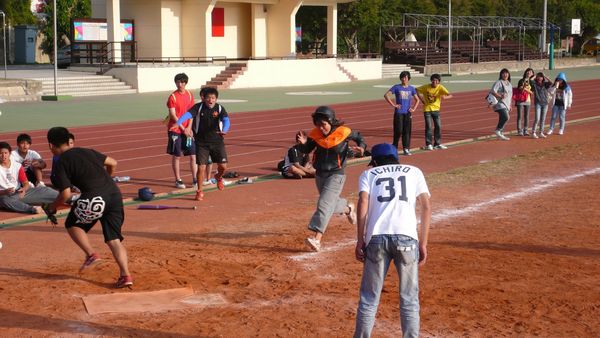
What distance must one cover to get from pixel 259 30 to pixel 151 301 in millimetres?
43414

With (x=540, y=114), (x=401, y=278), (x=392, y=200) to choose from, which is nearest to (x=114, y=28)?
(x=540, y=114)

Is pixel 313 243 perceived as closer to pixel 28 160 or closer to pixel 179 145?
pixel 179 145

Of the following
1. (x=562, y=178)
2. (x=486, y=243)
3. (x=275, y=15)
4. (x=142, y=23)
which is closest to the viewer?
(x=486, y=243)

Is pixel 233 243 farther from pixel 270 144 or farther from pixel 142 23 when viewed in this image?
pixel 142 23

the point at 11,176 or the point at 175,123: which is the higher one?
the point at 175,123

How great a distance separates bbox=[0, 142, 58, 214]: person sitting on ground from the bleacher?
45.3 meters

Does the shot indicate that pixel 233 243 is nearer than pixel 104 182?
No

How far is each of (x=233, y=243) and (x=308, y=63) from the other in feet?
122

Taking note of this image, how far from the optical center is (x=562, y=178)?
15609 millimetres

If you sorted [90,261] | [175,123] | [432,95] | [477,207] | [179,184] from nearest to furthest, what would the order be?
[90,261] → [477,207] → [175,123] → [179,184] → [432,95]

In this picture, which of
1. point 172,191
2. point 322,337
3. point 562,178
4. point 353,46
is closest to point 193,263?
point 322,337

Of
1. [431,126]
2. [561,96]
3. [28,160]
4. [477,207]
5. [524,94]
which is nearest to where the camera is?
[477,207]

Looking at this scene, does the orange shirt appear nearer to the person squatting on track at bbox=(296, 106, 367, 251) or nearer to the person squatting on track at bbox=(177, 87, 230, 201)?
the person squatting on track at bbox=(177, 87, 230, 201)

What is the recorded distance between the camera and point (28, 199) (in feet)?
40.9
